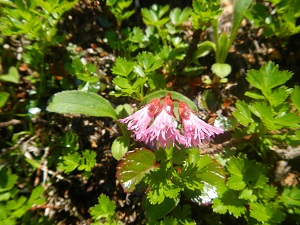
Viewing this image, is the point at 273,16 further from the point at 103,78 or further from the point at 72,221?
the point at 72,221

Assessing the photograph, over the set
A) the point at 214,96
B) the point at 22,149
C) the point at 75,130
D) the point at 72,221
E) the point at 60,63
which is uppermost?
the point at 60,63

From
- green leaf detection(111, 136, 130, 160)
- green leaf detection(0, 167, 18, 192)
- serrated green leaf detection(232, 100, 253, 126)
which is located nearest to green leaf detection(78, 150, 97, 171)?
green leaf detection(111, 136, 130, 160)

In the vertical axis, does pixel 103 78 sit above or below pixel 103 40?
below

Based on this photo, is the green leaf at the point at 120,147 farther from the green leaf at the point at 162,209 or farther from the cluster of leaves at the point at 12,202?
the cluster of leaves at the point at 12,202

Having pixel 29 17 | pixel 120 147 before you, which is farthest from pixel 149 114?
pixel 29 17

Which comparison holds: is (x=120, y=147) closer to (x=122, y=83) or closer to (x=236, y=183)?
(x=122, y=83)

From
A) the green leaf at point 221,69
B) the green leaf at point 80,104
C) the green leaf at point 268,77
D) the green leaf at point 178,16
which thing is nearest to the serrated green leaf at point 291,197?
the green leaf at point 268,77

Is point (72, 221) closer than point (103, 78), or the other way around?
point (72, 221)

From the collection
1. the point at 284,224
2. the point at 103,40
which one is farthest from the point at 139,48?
the point at 284,224
